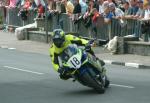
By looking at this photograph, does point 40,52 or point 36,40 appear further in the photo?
point 36,40

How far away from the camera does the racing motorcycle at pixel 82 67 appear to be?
13383 millimetres

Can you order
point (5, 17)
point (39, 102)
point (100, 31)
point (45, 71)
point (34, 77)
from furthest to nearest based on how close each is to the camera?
point (5, 17)
point (100, 31)
point (45, 71)
point (34, 77)
point (39, 102)

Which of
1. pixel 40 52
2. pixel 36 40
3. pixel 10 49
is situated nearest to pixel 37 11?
pixel 36 40

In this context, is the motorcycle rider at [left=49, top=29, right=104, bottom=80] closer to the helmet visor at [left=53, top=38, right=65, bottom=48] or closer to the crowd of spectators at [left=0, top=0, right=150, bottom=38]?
the helmet visor at [left=53, top=38, right=65, bottom=48]

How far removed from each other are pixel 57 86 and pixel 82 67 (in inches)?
73.7

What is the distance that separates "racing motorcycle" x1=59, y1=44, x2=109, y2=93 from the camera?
1338 cm

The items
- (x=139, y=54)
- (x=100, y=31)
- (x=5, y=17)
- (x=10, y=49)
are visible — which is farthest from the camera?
(x=5, y=17)

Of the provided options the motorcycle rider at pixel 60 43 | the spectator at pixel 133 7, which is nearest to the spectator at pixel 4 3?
the spectator at pixel 133 7

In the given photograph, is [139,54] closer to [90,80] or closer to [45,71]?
[45,71]

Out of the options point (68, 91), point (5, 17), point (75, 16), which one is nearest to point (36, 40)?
point (75, 16)

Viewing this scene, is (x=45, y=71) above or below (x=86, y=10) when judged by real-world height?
below

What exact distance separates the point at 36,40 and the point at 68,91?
16.8 meters

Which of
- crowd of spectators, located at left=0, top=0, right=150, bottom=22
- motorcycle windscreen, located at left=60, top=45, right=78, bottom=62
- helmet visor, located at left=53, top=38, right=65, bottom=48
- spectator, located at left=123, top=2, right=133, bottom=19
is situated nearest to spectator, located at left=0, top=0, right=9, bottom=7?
crowd of spectators, located at left=0, top=0, right=150, bottom=22

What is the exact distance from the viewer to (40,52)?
2569 cm
